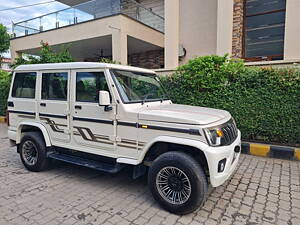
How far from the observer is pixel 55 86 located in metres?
4.01

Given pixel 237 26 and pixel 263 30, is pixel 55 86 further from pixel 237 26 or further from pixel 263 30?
pixel 263 30

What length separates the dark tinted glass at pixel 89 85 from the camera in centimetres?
347

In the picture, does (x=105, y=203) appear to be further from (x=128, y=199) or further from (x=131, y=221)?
(x=131, y=221)

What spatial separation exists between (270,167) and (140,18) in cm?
889

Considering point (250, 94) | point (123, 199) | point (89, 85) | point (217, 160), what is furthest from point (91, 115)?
point (250, 94)

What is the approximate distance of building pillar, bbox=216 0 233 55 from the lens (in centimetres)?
710

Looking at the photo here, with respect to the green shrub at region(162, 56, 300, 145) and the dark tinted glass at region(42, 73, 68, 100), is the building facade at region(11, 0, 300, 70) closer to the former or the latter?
the green shrub at region(162, 56, 300, 145)

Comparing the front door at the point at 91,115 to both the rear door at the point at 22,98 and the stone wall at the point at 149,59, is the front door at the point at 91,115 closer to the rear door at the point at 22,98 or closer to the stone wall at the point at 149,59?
the rear door at the point at 22,98

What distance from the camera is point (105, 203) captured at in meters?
3.17

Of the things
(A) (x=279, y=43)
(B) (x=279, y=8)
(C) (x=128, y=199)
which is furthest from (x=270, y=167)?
(B) (x=279, y=8)

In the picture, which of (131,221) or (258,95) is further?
(258,95)

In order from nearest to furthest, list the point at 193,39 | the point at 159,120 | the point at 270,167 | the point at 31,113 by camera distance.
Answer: the point at 159,120 < the point at 31,113 < the point at 270,167 < the point at 193,39

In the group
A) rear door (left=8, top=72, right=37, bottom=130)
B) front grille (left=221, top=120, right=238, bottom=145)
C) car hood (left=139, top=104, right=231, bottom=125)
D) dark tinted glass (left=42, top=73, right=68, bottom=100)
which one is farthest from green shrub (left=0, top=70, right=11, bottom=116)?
front grille (left=221, top=120, right=238, bottom=145)

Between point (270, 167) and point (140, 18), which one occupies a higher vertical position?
point (140, 18)
